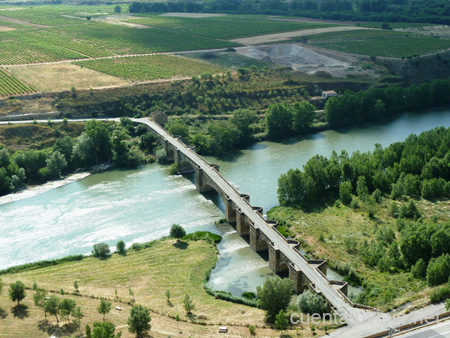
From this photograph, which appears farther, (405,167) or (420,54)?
(420,54)

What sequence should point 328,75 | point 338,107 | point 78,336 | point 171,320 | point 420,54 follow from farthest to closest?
point 420,54, point 328,75, point 338,107, point 171,320, point 78,336

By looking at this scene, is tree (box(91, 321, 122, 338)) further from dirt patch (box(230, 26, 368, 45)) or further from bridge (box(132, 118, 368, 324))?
dirt patch (box(230, 26, 368, 45))

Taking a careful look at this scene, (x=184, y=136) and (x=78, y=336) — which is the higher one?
(x=184, y=136)

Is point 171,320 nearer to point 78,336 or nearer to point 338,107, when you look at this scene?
point 78,336

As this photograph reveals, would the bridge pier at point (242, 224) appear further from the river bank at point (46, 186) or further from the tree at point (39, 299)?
the river bank at point (46, 186)

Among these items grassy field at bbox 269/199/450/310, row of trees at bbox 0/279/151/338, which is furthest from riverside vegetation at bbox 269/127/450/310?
row of trees at bbox 0/279/151/338

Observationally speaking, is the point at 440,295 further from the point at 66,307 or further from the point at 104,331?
the point at 66,307

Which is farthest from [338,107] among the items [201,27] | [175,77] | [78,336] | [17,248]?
[201,27]
